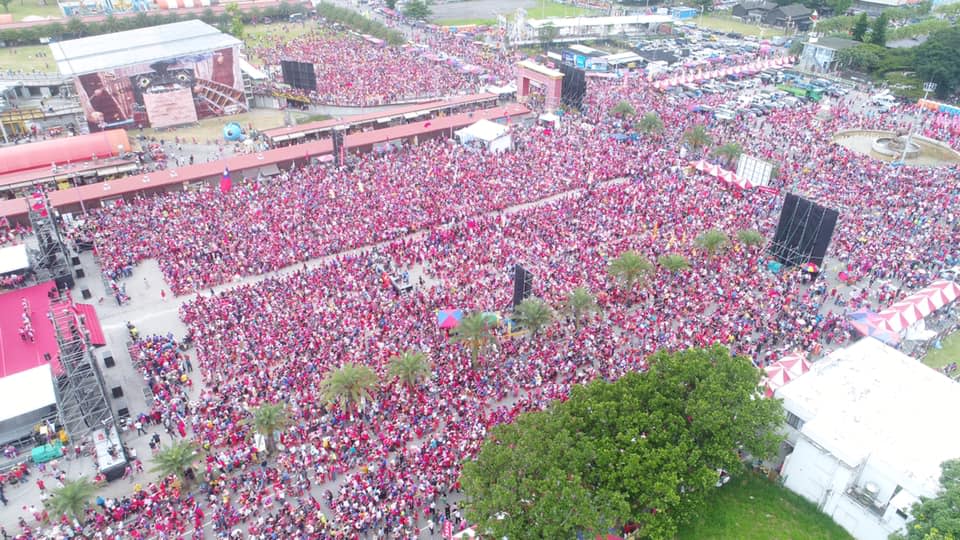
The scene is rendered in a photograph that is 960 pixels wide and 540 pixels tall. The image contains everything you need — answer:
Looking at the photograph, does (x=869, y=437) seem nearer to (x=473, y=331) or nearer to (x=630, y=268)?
(x=630, y=268)

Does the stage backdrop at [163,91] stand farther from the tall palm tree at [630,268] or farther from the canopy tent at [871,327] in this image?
the canopy tent at [871,327]

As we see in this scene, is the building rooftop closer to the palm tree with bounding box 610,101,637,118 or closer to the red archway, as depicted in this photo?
the palm tree with bounding box 610,101,637,118

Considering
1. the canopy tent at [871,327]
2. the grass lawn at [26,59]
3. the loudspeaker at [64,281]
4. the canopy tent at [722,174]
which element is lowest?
the loudspeaker at [64,281]

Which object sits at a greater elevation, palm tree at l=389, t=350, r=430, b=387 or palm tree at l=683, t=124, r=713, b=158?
palm tree at l=683, t=124, r=713, b=158

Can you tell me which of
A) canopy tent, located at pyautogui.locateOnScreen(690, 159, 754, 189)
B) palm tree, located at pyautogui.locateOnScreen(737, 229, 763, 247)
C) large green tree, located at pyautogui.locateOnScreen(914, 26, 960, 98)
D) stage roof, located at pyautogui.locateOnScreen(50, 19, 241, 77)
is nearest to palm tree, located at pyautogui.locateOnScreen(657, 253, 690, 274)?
palm tree, located at pyautogui.locateOnScreen(737, 229, 763, 247)

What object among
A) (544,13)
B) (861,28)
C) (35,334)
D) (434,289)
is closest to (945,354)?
(434,289)

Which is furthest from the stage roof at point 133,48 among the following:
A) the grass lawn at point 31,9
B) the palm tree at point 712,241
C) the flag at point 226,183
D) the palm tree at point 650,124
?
the grass lawn at point 31,9

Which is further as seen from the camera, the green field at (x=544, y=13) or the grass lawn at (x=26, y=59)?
the green field at (x=544, y=13)

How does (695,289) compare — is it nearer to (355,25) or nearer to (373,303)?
(373,303)
